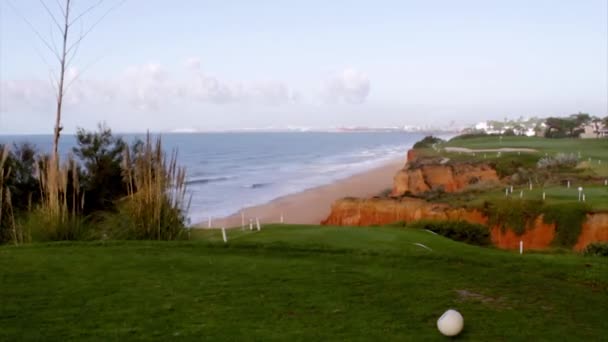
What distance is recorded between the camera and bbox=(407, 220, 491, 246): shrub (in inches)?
743

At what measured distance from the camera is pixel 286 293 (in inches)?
273

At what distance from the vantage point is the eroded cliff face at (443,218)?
2008 cm

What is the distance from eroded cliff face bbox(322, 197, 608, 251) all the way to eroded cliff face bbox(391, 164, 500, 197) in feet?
42.5

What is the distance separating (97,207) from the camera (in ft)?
60.3

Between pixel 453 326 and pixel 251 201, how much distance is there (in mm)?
38528

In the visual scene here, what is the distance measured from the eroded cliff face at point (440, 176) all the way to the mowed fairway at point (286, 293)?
97.3 ft

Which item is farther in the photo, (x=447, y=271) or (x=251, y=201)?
(x=251, y=201)

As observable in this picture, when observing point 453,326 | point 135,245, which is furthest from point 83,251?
point 453,326

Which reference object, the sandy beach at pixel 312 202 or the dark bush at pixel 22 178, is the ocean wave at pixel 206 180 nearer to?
the sandy beach at pixel 312 202

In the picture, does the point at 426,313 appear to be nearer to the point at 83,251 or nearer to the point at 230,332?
the point at 230,332

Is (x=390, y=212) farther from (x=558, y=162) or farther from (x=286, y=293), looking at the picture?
(x=286, y=293)

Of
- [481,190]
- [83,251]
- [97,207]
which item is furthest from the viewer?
[481,190]

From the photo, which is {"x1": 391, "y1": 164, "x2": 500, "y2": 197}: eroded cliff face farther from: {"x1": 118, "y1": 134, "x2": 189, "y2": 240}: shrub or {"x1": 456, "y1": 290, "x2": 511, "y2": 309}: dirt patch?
{"x1": 456, "y1": 290, "x2": 511, "y2": 309}: dirt patch

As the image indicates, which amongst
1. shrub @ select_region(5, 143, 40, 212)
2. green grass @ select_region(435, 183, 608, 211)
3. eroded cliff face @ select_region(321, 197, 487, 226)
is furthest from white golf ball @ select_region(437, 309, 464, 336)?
eroded cliff face @ select_region(321, 197, 487, 226)
